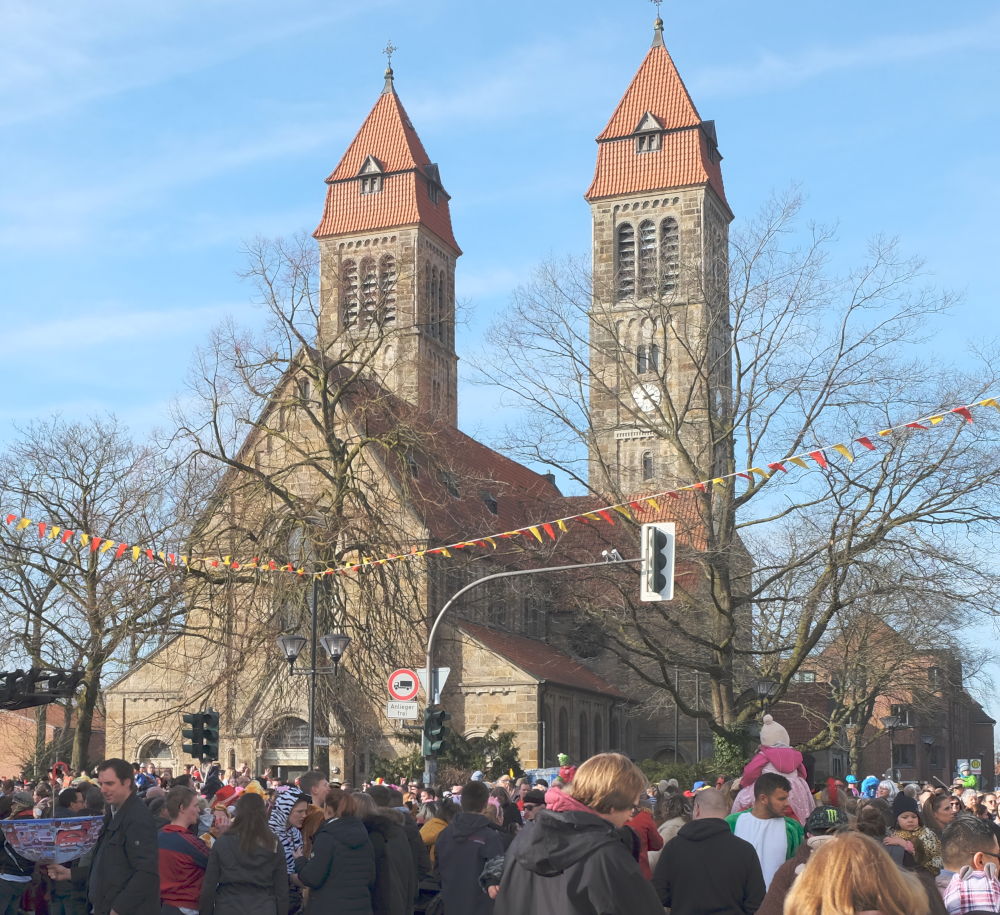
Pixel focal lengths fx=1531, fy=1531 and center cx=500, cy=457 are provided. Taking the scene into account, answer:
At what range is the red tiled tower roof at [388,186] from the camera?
67.6 m

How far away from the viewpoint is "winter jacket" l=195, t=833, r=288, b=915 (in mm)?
8750

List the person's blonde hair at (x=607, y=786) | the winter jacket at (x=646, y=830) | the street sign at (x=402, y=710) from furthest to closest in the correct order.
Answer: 1. the street sign at (x=402, y=710)
2. the winter jacket at (x=646, y=830)
3. the person's blonde hair at (x=607, y=786)

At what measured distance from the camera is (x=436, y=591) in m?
44.7

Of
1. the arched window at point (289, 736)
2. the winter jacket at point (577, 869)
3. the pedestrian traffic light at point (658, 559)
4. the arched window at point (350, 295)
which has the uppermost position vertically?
the arched window at point (350, 295)

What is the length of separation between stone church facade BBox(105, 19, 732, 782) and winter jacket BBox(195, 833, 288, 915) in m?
17.9

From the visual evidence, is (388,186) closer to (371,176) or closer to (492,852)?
(371,176)

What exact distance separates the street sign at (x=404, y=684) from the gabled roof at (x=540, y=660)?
26128mm

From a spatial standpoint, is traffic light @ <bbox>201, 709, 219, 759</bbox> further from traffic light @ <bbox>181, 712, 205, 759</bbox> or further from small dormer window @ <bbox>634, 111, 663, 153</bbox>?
small dormer window @ <bbox>634, 111, 663, 153</bbox>

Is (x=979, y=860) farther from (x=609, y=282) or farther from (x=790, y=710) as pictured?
(x=790, y=710)

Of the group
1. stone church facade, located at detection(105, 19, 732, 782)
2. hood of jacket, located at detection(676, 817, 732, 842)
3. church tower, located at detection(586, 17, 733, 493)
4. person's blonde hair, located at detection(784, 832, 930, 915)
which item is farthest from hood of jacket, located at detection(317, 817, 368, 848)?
church tower, located at detection(586, 17, 733, 493)

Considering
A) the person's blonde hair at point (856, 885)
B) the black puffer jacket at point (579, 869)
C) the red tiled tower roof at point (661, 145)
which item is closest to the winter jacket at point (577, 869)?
the black puffer jacket at point (579, 869)

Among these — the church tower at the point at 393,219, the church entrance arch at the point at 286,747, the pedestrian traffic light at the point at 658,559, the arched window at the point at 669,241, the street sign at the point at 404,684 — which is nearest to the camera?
the pedestrian traffic light at the point at 658,559

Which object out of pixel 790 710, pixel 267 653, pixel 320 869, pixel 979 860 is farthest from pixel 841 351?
pixel 790 710

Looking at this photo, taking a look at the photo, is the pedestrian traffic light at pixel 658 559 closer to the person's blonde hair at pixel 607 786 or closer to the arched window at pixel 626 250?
the person's blonde hair at pixel 607 786
